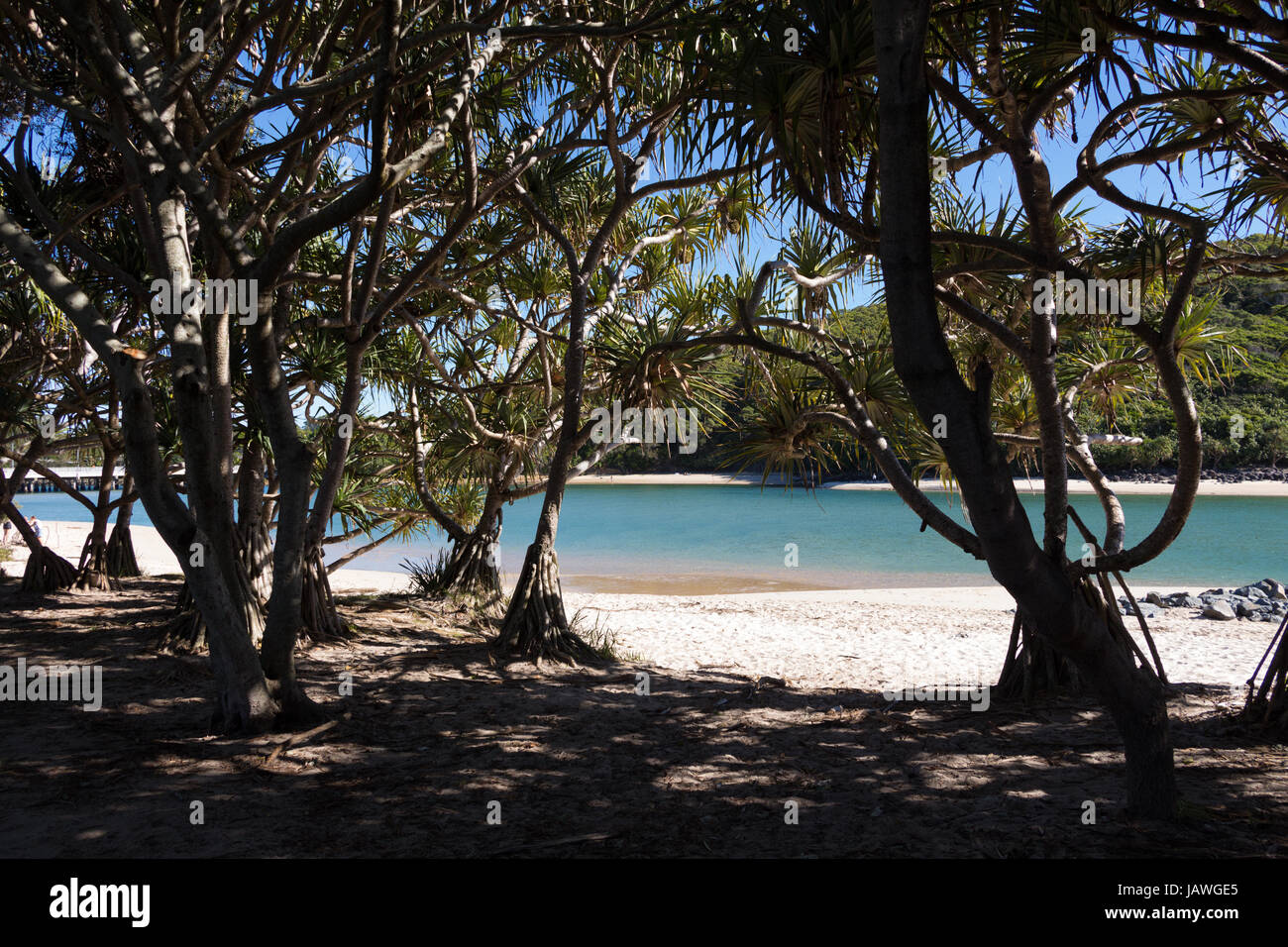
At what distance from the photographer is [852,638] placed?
7766 millimetres

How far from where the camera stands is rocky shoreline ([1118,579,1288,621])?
10.2m

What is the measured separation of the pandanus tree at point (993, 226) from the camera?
2049 mm

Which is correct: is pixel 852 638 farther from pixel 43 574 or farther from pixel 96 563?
pixel 43 574

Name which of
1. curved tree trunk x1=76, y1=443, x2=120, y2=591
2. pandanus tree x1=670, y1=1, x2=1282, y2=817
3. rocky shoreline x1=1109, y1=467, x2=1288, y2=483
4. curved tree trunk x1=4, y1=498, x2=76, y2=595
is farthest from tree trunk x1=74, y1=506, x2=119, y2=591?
rocky shoreline x1=1109, y1=467, x2=1288, y2=483

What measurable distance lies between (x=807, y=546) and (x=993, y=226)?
21.1 meters

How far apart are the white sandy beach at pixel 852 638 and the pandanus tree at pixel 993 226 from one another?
7.12 feet

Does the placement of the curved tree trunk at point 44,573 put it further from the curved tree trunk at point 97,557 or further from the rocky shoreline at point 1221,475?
the rocky shoreline at point 1221,475

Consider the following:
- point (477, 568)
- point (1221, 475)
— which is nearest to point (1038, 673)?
point (477, 568)

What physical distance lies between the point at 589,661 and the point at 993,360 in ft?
10.3

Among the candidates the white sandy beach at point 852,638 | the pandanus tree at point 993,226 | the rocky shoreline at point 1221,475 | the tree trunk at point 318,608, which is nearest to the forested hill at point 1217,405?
the rocky shoreline at point 1221,475

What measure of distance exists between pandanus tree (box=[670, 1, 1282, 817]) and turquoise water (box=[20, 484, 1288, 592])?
14.8ft

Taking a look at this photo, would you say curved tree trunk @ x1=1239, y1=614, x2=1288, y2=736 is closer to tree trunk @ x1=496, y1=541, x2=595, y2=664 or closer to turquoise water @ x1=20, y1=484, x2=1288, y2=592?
tree trunk @ x1=496, y1=541, x2=595, y2=664

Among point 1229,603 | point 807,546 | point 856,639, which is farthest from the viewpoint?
point 807,546
